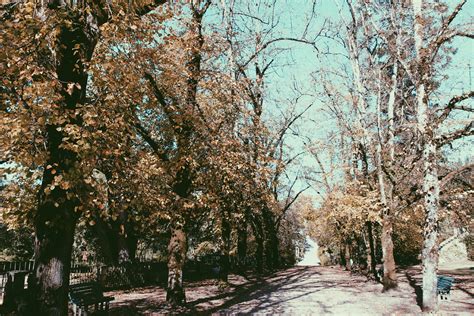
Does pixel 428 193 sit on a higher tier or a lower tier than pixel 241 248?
higher

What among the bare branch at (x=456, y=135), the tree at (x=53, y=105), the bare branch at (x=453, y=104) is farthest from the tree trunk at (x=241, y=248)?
the tree at (x=53, y=105)

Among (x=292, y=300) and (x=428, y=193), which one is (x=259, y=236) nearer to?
(x=292, y=300)

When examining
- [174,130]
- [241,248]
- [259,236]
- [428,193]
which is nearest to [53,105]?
[174,130]

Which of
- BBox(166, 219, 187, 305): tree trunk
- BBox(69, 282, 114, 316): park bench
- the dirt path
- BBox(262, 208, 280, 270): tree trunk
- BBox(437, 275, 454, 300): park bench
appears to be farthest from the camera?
BBox(262, 208, 280, 270): tree trunk

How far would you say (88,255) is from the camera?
108 ft

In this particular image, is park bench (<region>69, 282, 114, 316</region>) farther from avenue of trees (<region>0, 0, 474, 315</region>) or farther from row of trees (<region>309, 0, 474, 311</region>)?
row of trees (<region>309, 0, 474, 311</region>)

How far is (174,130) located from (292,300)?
8.27 meters

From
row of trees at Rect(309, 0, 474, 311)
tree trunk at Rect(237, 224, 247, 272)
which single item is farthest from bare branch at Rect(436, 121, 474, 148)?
tree trunk at Rect(237, 224, 247, 272)

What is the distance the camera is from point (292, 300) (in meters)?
15.0

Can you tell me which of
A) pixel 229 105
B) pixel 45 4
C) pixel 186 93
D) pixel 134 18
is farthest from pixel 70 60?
pixel 229 105

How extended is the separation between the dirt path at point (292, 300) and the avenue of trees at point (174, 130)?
995 millimetres

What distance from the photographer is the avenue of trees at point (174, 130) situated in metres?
6.23

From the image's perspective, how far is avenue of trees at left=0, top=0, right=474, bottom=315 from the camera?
6234 mm

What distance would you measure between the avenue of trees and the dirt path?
995mm
